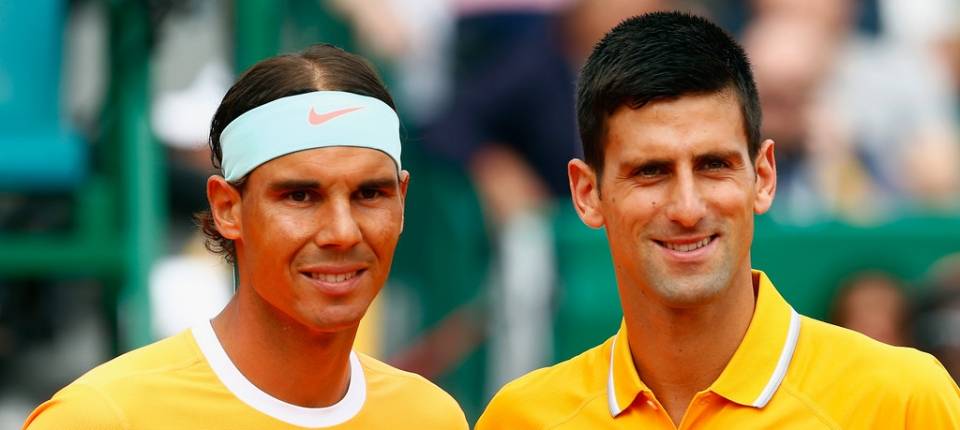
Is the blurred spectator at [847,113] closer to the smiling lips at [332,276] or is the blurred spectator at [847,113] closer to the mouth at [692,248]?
the mouth at [692,248]

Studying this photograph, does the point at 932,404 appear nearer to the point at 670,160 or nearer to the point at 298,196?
the point at 670,160

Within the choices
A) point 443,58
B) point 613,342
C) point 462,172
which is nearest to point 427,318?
point 462,172

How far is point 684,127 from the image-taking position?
441 centimetres

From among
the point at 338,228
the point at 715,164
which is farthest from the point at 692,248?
the point at 338,228

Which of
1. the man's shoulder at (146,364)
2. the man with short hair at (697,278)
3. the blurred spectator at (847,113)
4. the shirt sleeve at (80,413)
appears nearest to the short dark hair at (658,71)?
the man with short hair at (697,278)

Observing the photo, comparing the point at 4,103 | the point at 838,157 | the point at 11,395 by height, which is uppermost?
the point at 4,103

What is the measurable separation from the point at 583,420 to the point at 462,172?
3.55 m

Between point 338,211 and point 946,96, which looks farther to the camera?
point 946,96

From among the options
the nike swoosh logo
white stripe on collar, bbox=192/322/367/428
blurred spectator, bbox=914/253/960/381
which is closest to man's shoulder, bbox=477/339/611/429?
white stripe on collar, bbox=192/322/367/428

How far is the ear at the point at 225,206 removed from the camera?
4.66 meters

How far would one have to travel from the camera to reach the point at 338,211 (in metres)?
4.51

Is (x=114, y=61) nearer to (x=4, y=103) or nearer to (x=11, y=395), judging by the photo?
(x=4, y=103)

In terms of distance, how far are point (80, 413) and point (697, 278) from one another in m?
1.59

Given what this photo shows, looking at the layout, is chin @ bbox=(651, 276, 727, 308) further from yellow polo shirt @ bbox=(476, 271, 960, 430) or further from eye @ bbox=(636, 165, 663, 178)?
eye @ bbox=(636, 165, 663, 178)
